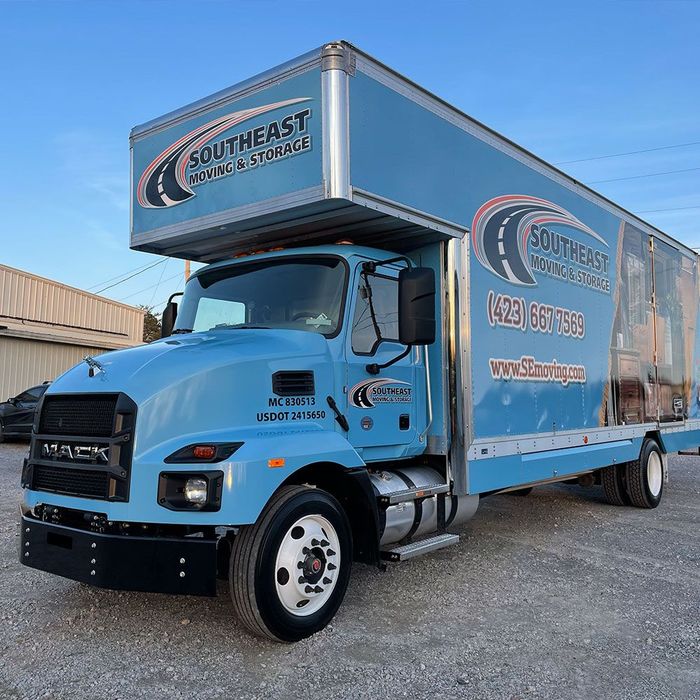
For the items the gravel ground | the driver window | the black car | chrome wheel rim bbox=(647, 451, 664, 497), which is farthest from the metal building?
chrome wheel rim bbox=(647, 451, 664, 497)

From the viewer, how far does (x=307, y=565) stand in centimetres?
423

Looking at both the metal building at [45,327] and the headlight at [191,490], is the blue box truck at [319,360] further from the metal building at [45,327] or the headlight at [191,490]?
the metal building at [45,327]

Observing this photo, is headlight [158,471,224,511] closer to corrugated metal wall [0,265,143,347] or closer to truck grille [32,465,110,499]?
truck grille [32,465,110,499]

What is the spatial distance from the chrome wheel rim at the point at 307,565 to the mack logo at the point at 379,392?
3.18 ft

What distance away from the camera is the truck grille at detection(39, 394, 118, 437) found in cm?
405

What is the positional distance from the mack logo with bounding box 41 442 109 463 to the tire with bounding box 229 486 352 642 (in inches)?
37.0

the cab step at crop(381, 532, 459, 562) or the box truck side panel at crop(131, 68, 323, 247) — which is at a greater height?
the box truck side panel at crop(131, 68, 323, 247)

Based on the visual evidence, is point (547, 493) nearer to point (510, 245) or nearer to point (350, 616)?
point (510, 245)

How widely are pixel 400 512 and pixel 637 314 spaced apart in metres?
5.08

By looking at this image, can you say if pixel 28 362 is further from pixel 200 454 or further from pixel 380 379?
pixel 200 454

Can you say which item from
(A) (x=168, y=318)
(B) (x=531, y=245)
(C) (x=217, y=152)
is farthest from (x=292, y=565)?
(B) (x=531, y=245)

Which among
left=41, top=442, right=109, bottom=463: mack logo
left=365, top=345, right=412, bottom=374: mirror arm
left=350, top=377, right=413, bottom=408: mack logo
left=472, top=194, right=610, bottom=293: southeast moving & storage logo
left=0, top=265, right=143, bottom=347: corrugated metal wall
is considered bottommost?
left=41, top=442, right=109, bottom=463: mack logo

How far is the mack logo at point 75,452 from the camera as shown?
401 centimetres

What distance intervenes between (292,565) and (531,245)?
4092 millimetres
